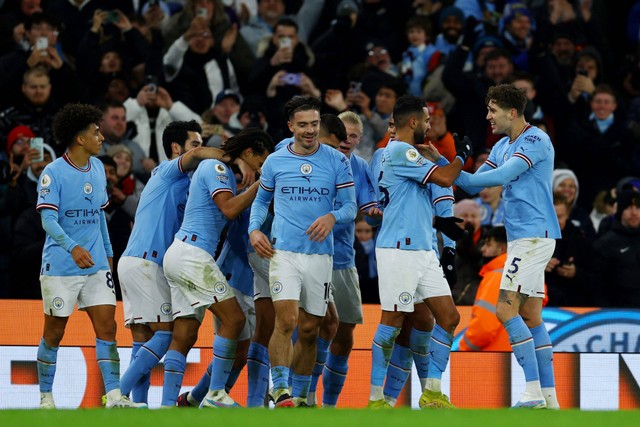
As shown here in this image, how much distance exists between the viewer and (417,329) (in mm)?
10898

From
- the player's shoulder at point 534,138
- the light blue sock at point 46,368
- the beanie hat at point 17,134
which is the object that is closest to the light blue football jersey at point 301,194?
the player's shoulder at point 534,138

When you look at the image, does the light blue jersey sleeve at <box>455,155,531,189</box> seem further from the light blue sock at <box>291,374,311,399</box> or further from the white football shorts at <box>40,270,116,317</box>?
the white football shorts at <box>40,270,116,317</box>

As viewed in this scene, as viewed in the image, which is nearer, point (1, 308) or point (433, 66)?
point (1, 308)

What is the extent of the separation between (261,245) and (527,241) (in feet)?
7.05

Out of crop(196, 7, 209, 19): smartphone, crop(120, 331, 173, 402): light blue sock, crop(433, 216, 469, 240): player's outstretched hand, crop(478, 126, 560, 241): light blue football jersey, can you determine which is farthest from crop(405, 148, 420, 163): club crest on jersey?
crop(196, 7, 209, 19): smartphone

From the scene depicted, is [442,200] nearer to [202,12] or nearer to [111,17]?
[202,12]

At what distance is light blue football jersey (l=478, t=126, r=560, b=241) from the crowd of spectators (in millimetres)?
3635

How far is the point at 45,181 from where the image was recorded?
1058 centimetres

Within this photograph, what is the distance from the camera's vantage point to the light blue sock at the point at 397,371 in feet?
35.8

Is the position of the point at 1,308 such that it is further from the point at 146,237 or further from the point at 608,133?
the point at 608,133

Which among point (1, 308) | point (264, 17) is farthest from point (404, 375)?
point (264, 17)

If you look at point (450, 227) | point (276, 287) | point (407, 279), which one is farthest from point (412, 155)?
point (276, 287)

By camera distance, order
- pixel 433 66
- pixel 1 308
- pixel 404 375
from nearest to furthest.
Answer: pixel 404 375 → pixel 1 308 → pixel 433 66

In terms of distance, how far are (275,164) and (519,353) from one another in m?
2.46
